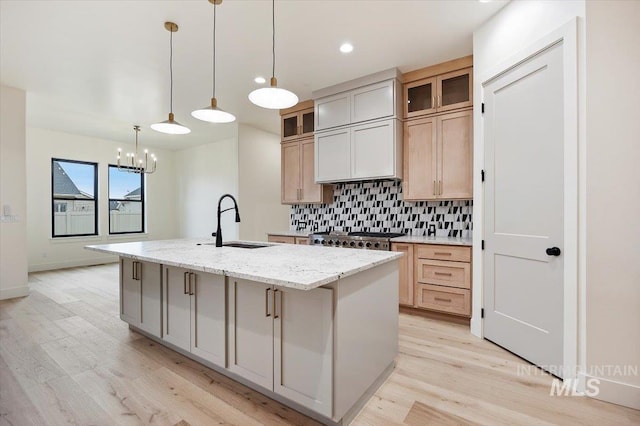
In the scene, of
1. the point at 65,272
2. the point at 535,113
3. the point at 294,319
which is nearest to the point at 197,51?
the point at 294,319

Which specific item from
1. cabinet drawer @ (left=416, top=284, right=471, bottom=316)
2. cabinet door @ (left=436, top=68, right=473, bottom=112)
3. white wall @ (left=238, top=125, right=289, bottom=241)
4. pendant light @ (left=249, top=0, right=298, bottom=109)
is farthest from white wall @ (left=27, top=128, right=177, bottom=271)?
cabinet drawer @ (left=416, top=284, right=471, bottom=316)

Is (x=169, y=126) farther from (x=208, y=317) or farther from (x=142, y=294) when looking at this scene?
(x=208, y=317)

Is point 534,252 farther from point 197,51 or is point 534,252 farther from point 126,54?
point 126,54

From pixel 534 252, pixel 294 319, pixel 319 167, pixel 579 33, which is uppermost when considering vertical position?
pixel 579 33

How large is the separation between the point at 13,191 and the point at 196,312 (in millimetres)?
3978

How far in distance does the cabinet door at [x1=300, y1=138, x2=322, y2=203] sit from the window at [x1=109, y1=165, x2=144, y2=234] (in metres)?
4.84

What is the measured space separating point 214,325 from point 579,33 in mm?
3091

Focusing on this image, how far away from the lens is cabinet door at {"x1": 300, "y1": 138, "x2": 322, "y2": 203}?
4.52 metres

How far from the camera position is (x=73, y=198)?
6473 millimetres

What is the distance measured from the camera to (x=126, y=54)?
3219 millimetres

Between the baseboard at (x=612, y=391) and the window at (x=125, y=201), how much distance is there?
825 cm

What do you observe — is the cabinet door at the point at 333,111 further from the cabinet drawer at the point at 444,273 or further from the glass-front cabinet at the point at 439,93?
the cabinet drawer at the point at 444,273

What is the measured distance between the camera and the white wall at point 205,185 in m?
6.84

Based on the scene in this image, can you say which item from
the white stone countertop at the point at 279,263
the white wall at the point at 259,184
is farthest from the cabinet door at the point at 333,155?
the white wall at the point at 259,184
